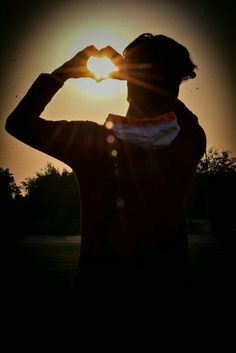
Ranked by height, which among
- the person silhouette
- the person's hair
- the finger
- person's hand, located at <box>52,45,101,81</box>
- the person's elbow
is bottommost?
the person silhouette

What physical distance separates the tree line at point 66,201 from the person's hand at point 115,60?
43.9 meters

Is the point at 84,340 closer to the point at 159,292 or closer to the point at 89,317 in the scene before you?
the point at 89,317

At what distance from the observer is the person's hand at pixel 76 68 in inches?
53.8

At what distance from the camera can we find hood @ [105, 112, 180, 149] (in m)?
1.25

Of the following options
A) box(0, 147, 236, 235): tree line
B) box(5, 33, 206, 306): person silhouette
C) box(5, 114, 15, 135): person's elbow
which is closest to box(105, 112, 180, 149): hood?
box(5, 33, 206, 306): person silhouette

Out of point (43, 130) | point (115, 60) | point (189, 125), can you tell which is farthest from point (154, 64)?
point (43, 130)

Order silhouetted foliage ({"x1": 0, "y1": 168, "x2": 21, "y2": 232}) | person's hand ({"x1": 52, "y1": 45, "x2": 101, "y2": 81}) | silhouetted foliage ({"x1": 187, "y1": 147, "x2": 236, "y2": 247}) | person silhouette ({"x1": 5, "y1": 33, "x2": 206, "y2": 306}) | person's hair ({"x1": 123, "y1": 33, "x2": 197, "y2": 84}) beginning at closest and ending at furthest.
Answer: person silhouette ({"x1": 5, "y1": 33, "x2": 206, "y2": 306}), person's hand ({"x1": 52, "y1": 45, "x2": 101, "y2": 81}), person's hair ({"x1": 123, "y1": 33, "x2": 197, "y2": 84}), silhouetted foliage ({"x1": 187, "y1": 147, "x2": 236, "y2": 247}), silhouetted foliage ({"x1": 0, "y1": 168, "x2": 21, "y2": 232})

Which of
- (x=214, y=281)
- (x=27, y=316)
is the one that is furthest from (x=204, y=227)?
(x=27, y=316)

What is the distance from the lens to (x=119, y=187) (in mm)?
1258

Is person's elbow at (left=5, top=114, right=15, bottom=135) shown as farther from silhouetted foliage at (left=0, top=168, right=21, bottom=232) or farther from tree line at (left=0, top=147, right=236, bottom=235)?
silhouetted foliage at (left=0, top=168, right=21, bottom=232)

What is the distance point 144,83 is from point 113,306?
930 mm

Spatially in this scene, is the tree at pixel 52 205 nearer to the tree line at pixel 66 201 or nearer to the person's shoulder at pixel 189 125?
the tree line at pixel 66 201

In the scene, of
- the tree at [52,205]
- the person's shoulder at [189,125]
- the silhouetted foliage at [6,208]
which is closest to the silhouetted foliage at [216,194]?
the tree at [52,205]

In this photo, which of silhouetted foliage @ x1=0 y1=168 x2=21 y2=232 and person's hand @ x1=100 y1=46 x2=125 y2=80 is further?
silhouetted foliage @ x1=0 y1=168 x2=21 y2=232
